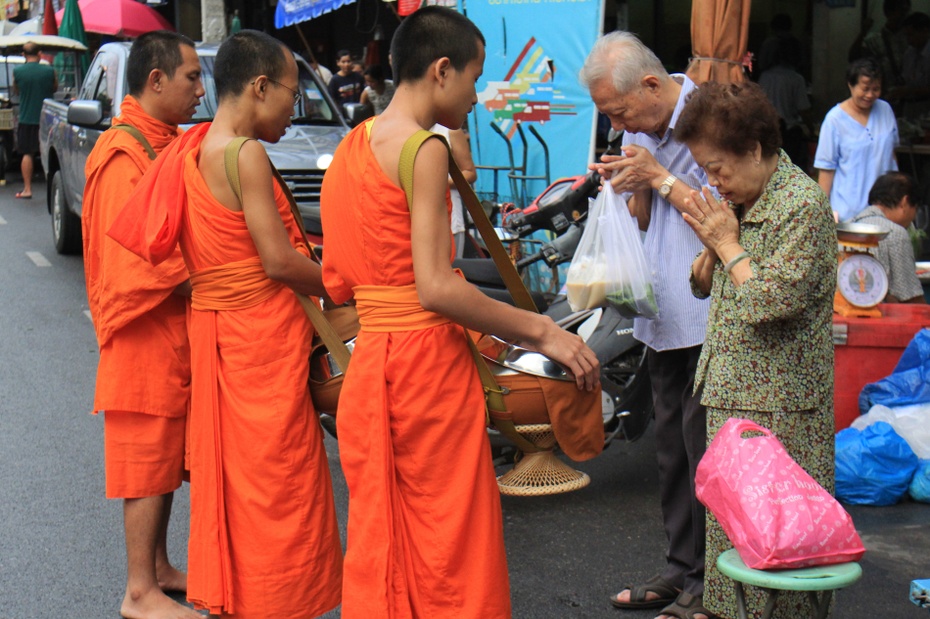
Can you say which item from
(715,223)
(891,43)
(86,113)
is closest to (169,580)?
(715,223)

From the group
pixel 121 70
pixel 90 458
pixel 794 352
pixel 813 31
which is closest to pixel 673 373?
pixel 794 352

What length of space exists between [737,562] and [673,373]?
1019 millimetres

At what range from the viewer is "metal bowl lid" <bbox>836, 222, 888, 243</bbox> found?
530cm

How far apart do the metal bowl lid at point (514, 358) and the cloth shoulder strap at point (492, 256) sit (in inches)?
6.6

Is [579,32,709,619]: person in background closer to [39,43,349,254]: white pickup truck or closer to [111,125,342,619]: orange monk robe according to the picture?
[111,125,342,619]: orange monk robe

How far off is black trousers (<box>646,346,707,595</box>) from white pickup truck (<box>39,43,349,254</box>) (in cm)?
311

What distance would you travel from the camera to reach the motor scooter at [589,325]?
4.87 meters

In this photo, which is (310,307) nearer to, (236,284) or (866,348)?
(236,284)

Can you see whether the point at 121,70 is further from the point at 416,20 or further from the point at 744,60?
the point at 416,20

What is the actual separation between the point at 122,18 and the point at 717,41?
Answer: 14.7 m

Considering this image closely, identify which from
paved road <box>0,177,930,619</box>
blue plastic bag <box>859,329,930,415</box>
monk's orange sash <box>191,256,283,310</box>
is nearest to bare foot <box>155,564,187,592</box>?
paved road <box>0,177,930,619</box>

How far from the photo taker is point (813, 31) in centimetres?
1123

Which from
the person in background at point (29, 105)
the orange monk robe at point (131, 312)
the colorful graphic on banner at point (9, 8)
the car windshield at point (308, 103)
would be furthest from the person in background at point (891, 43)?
the colorful graphic on banner at point (9, 8)

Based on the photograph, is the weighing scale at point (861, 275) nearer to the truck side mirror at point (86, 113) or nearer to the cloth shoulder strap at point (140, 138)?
the cloth shoulder strap at point (140, 138)
